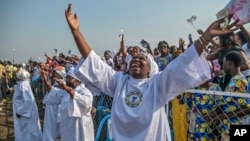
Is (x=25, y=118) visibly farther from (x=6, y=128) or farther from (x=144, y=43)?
(x=144, y=43)

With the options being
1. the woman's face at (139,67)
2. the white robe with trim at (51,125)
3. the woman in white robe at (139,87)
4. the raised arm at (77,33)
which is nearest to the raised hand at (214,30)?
the woman in white robe at (139,87)

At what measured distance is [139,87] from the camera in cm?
304

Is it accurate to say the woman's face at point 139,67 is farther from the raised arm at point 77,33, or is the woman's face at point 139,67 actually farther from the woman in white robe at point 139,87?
the raised arm at point 77,33

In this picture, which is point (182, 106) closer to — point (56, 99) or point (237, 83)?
point (237, 83)

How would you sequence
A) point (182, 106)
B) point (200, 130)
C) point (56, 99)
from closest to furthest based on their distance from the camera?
point (200, 130) → point (182, 106) → point (56, 99)

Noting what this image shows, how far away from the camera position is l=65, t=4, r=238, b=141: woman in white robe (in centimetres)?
271

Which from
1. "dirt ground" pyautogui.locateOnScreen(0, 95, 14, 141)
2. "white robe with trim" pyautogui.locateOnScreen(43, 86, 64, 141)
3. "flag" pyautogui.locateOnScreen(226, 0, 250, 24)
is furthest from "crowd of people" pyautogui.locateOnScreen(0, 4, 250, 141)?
"dirt ground" pyautogui.locateOnScreen(0, 95, 14, 141)

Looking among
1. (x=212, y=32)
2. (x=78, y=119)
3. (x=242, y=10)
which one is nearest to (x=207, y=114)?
(x=212, y=32)

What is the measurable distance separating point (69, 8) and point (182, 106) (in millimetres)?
1968

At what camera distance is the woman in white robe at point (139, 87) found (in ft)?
8.91

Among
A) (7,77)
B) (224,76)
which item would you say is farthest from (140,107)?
(7,77)

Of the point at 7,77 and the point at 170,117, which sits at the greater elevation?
the point at 7,77

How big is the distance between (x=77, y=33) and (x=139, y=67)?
69cm

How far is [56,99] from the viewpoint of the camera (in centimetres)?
618
